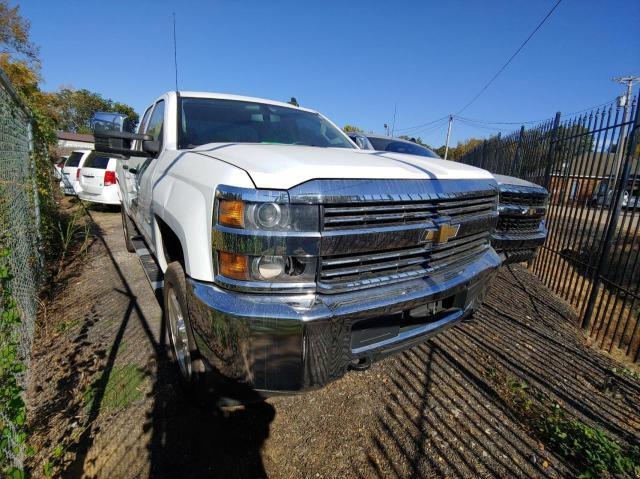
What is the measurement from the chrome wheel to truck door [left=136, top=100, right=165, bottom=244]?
857 millimetres

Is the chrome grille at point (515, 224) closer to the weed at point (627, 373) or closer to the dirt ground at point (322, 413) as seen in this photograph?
the dirt ground at point (322, 413)

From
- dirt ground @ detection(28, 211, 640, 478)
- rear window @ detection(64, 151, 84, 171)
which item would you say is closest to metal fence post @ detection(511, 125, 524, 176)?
dirt ground @ detection(28, 211, 640, 478)

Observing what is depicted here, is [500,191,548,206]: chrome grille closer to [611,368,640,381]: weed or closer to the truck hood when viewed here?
[611,368,640,381]: weed

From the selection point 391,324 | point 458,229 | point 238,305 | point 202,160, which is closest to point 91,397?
point 238,305

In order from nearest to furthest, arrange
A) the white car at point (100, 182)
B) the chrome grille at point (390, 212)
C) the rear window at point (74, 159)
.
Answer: the chrome grille at point (390, 212)
the white car at point (100, 182)
the rear window at point (74, 159)

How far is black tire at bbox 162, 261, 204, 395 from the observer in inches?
76.4

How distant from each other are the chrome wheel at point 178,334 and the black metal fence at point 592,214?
4103 millimetres

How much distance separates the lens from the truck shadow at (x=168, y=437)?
1872mm

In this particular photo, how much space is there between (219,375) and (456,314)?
5.21 feet

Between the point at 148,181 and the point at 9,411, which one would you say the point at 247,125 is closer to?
the point at 148,181

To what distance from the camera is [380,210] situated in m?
1.80

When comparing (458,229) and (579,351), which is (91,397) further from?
(579,351)

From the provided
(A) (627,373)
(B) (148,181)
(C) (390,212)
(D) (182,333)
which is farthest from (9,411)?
(A) (627,373)

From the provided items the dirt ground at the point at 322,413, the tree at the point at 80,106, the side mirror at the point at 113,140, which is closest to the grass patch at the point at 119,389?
the dirt ground at the point at 322,413
